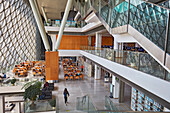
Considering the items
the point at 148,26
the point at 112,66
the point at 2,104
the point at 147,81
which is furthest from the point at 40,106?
the point at 148,26

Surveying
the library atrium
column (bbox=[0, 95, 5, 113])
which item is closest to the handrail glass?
the library atrium

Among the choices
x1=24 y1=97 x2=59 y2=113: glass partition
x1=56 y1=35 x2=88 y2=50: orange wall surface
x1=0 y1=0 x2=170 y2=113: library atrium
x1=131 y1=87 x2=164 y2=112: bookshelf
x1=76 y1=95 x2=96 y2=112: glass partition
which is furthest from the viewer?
x1=56 y1=35 x2=88 y2=50: orange wall surface

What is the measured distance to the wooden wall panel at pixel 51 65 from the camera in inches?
573

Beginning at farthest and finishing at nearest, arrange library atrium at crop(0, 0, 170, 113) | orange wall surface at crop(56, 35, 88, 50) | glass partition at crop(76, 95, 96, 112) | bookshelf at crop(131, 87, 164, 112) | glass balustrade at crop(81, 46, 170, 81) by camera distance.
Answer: orange wall surface at crop(56, 35, 88, 50)
glass partition at crop(76, 95, 96, 112)
bookshelf at crop(131, 87, 164, 112)
glass balustrade at crop(81, 46, 170, 81)
library atrium at crop(0, 0, 170, 113)

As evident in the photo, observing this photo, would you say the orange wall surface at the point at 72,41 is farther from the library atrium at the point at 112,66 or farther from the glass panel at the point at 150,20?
the glass panel at the point at 150,20

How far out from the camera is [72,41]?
25.7 m

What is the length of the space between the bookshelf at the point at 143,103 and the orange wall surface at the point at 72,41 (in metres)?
17.8

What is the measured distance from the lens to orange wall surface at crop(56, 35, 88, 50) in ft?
82.6

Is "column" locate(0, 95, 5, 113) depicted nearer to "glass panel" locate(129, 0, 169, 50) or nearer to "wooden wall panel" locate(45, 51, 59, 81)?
"wooden wall panel" locate(45, 51, 59, 81)

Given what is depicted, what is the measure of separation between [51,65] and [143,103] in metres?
9.77

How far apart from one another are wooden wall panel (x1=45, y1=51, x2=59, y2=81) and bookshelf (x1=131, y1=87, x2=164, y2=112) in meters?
8.60

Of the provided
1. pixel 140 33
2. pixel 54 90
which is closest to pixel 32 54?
pixel 54 90

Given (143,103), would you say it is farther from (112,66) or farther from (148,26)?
(148,26)

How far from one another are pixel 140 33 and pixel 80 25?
19.9 meters
